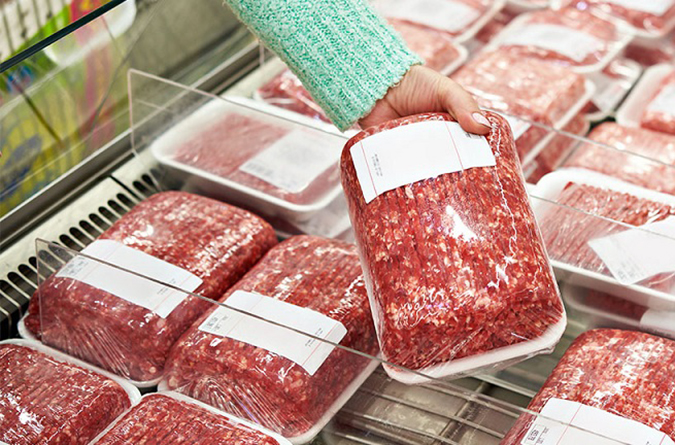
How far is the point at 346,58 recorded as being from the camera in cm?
157

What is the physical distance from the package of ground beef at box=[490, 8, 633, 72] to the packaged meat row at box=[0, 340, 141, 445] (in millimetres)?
1637

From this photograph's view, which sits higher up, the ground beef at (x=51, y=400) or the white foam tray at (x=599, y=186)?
the ground beef at (x=51, y=400)

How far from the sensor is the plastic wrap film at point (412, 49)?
242cm

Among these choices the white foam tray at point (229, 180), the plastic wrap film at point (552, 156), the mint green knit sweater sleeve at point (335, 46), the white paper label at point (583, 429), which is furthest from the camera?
the plastic wrap film at point (552, 156)

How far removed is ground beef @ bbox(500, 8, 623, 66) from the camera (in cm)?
270

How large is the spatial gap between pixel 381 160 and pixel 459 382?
442 millimetres

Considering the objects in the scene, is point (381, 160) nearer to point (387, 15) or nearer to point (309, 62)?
point (309, 62)

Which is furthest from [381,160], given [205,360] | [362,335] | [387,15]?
[387,15]

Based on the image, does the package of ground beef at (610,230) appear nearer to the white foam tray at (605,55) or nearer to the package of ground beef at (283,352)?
the package of ground beef at (283,352)

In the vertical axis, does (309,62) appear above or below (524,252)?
above

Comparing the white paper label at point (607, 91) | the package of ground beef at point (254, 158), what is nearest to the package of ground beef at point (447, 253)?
the package of ground beef at point (254, 158)

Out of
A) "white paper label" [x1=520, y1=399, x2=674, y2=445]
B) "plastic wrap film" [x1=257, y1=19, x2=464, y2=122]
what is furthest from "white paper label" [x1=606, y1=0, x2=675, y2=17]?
"white paper label" [x1=520, y1=399, x2=674, y2=445]

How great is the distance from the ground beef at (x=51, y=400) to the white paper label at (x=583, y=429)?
0.70 meters

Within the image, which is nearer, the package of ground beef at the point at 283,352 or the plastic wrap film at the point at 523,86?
the package of ground beef at the point at 283,352
